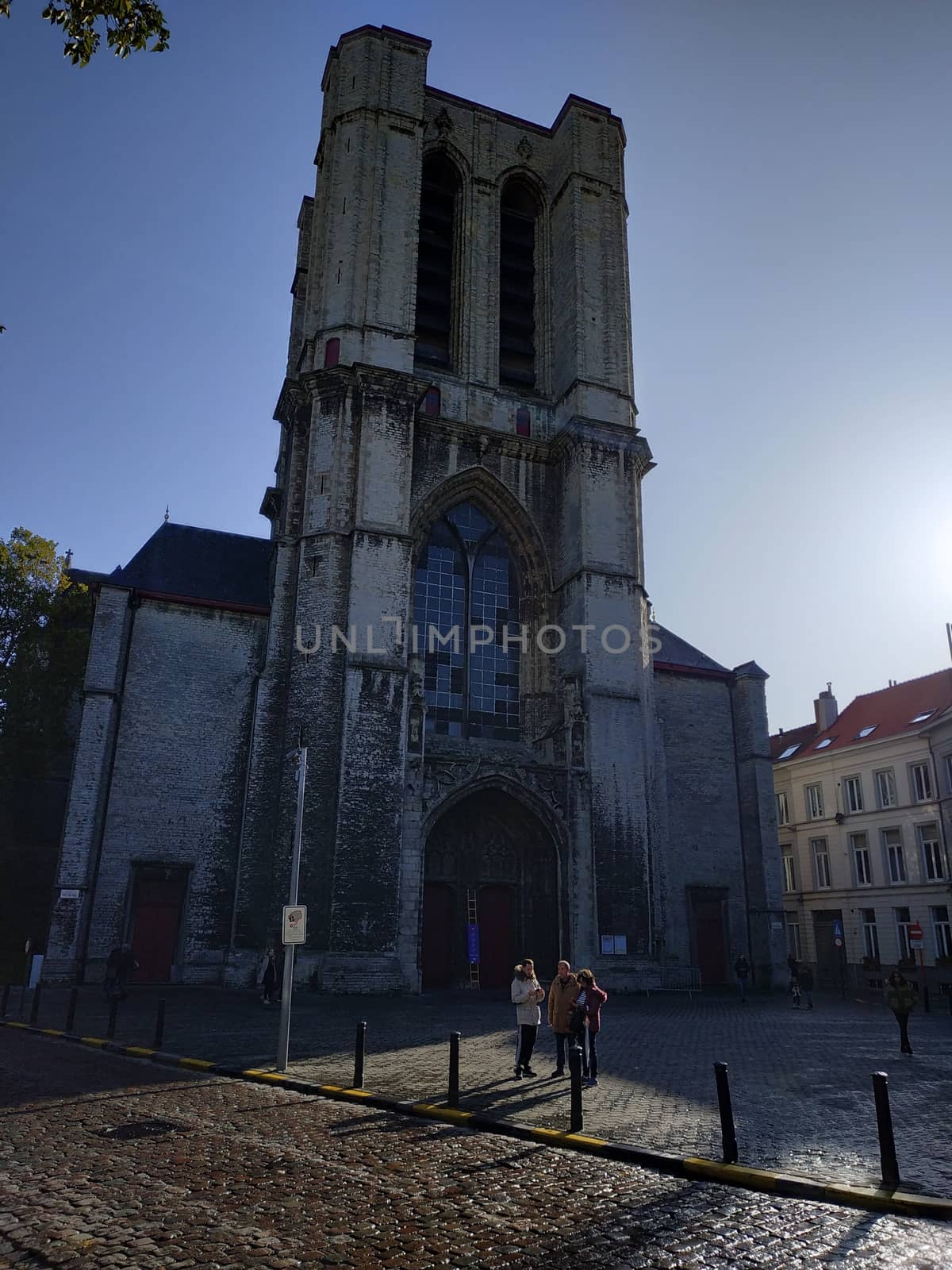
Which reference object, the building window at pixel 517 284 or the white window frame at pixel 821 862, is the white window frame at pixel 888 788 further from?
the building window at pixel 517 284

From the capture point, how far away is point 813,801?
124ft

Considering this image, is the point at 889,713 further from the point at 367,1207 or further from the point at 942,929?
the point at 367,1207

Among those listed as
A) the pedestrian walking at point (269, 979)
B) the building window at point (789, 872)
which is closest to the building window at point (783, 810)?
the building window at point (789, 872)

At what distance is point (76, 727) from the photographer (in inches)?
1025

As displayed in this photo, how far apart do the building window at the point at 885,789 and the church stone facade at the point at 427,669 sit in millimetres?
9845

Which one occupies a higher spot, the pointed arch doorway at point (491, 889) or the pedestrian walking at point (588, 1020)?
the pointed arch doorway at point (491, 889)

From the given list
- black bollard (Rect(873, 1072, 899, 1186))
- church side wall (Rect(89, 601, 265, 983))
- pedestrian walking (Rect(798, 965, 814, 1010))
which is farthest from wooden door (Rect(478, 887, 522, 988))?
black bollard (Rect(873, 1072, 899, 1186))

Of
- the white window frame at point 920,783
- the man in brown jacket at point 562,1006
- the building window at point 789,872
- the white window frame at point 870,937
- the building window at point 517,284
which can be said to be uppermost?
the building window at point 517,284

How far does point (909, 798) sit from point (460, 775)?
63.8 ft

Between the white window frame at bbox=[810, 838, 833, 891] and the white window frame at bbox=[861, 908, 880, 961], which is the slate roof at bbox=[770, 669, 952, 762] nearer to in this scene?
the white window frame at bbox=[810, 838, 833, 891]

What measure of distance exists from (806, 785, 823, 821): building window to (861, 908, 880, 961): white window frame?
15.0 ft

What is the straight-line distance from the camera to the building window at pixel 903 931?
31.3 m

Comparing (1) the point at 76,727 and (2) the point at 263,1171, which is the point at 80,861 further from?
(2) the point at 263,1171

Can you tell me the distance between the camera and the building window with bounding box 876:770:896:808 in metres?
33.2
